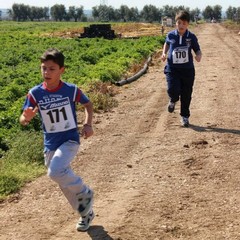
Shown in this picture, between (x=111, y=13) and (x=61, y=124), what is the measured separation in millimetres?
149692

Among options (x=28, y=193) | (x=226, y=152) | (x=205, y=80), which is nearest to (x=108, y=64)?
(x=205, y=80)

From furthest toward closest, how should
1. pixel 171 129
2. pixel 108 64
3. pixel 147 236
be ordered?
pixel 108 64 → pixel 171 129 → pixel 147 236

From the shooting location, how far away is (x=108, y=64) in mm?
18234

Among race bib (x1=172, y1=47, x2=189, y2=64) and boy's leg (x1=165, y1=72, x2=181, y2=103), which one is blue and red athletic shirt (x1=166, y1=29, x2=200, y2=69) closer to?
race bib (x1=172, y1=47, x2=189, y2=64)

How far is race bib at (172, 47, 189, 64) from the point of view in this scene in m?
8.66

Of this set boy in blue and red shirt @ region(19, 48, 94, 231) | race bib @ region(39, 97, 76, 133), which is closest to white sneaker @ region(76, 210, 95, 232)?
boy in blue and red shirt @ region(19, 48, 94, 231)

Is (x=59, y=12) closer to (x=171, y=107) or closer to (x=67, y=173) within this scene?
(x=171, y=107)

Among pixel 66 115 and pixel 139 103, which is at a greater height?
pixel 66 115

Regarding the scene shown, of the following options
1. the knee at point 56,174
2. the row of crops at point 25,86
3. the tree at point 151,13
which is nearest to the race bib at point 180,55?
the row of crops at point 25,86

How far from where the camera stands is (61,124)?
15.3 feet

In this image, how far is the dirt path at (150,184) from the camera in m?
4.83

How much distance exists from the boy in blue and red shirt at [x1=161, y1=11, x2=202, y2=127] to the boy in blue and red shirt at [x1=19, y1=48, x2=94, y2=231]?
4.23m

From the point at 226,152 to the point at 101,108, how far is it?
13.6 feet

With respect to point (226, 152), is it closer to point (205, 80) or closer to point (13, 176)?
point (13, 176)
